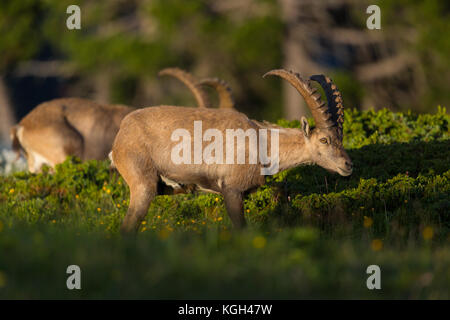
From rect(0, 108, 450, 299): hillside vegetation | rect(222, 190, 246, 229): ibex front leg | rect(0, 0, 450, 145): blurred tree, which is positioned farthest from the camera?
rect(0, 0, 450, 145): blurred tree

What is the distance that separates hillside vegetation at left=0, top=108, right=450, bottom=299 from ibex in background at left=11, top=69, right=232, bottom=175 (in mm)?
1075

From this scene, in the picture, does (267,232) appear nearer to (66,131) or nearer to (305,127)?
(305,127)

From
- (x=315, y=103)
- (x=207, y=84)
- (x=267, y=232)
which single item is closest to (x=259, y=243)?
(x=267, y=232)

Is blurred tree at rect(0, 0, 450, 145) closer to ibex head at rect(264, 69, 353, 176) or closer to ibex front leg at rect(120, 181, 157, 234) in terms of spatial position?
ibex head at rect(264, 69, 353, 176)

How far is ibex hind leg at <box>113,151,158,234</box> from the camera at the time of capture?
7.21 m

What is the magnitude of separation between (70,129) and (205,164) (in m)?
5.71

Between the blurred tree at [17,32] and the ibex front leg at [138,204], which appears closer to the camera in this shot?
the ibex front leg at [138,204]

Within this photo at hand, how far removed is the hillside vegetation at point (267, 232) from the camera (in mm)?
4922

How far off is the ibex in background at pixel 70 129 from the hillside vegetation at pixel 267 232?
3.53 ft

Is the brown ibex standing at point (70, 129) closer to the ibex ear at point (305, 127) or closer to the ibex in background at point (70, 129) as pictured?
the ibex in background at point (70, 129)

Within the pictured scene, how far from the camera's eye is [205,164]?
7.30 m

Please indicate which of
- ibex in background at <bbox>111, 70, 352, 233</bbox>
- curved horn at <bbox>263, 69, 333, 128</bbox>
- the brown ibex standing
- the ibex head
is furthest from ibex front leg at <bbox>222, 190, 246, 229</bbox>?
the brown ibex standing

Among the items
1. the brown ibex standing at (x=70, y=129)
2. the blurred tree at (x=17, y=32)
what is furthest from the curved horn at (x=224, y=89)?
the blurred tree at (x=17, y=32)
